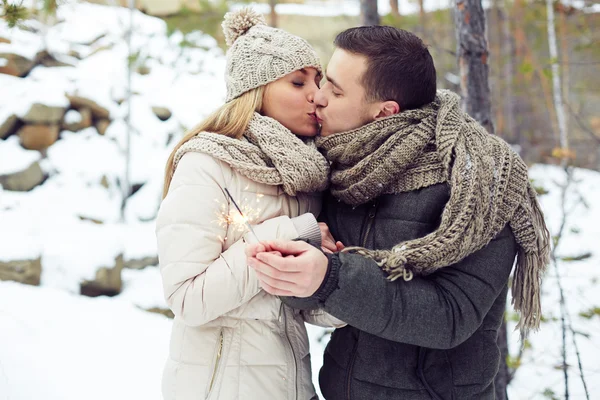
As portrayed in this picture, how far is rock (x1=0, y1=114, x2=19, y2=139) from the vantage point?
6355 millimetres

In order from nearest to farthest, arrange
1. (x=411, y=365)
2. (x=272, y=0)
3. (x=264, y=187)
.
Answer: (x=411, y=365) < (x=264, y=187) < (x=272, y=0)

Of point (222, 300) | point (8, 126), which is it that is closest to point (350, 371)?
point (222, 300)

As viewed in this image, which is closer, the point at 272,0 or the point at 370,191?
the point at 370,191

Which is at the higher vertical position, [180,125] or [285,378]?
[285,378]

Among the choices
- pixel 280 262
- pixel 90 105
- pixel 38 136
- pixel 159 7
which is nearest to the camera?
pixel 280 262

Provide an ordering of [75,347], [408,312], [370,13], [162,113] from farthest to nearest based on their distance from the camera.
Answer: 1. [162,113]
2. [370,13]
3. [75,347]
4. [408,312]

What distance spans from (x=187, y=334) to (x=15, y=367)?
72.9 inches

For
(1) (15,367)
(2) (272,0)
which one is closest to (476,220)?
(1) (15,367)

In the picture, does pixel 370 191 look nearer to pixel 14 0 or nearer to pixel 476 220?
pixel 476 220

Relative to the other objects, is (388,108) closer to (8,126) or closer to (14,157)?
(14,157)

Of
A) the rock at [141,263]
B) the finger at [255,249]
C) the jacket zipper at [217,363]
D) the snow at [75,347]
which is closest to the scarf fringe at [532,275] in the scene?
the finger at [255,249]

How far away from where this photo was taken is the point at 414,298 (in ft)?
4.25

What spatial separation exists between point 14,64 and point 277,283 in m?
7.24

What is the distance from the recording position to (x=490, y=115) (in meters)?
2.51
